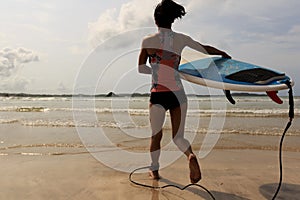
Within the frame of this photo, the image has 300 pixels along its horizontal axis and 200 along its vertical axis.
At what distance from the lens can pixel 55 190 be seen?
3010mm

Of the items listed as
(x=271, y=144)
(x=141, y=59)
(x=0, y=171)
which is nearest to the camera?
(x=141, y=59)

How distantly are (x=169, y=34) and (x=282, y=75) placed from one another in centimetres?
119

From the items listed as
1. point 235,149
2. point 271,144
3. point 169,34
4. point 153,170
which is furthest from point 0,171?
point 271,144

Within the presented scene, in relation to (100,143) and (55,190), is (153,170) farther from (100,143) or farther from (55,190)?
(100,143)

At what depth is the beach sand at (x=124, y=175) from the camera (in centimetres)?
294

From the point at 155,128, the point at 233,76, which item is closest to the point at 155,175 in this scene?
A: the point at 155,128

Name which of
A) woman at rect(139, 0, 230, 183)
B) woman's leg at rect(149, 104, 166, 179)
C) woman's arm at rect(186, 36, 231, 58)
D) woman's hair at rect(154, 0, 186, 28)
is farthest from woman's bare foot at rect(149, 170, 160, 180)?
woman's hair at rect(154, 0, 186, 28)

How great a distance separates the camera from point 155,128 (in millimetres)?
3273

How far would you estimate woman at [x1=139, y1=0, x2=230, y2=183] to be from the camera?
307 cm

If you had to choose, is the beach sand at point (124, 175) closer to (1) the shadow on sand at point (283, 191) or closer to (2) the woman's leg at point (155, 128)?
(1) the shadow on sand at point (283, 191)

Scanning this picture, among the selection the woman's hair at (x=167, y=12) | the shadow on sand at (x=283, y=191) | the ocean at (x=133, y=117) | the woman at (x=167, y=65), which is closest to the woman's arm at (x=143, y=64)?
the woman at (x=167, y=65)

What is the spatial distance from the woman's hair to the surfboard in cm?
62

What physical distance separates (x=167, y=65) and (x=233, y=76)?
742 mm

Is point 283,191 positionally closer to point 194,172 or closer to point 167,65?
point 194,172
